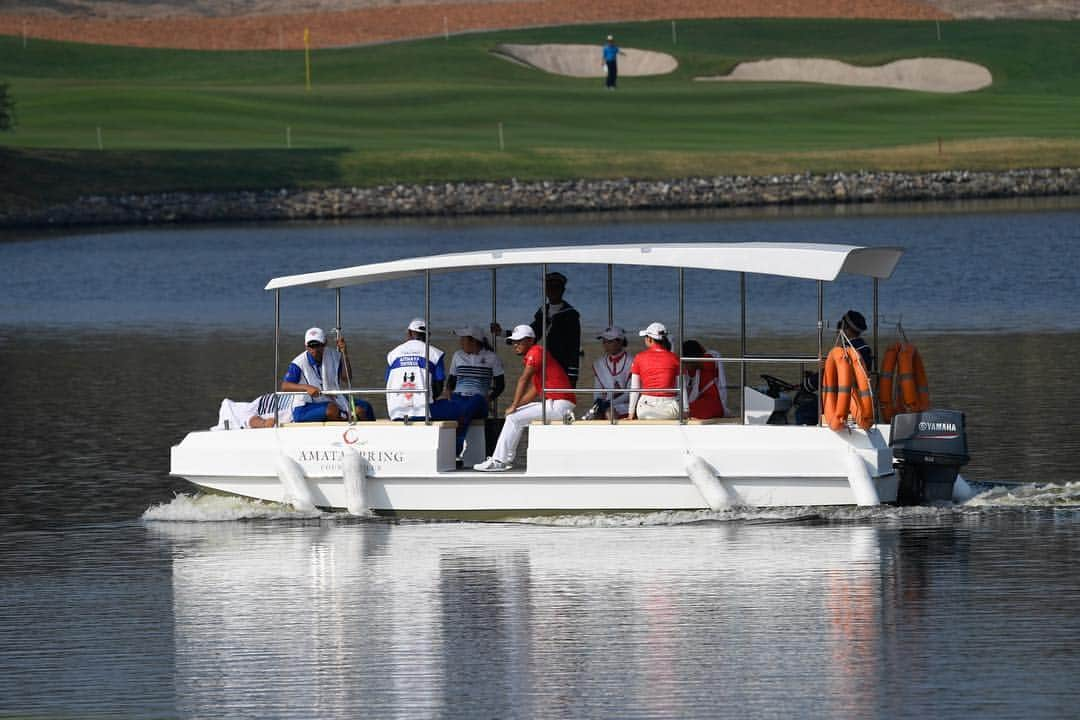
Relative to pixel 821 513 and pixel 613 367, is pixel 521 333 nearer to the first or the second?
pixel 613 367

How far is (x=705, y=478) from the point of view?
58.6ft

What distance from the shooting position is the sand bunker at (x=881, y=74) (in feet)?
275

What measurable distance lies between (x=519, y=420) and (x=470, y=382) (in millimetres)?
1086

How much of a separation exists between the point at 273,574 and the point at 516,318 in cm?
2072

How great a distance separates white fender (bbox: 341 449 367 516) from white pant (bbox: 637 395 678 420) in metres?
2.56

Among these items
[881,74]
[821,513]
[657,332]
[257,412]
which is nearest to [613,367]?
[657,332]

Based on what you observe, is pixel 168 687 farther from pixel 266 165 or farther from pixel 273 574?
pixel 266 165

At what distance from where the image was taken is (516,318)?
3728 centimetres

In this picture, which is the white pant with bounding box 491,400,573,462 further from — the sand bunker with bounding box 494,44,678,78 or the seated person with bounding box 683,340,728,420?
the sand bunker with bounding box 494,44,678,78

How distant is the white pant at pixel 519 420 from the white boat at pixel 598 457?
0.10 metres

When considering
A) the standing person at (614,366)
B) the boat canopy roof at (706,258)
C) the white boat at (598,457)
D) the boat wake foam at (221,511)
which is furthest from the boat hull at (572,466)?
the boat canopy roof at (706,258)

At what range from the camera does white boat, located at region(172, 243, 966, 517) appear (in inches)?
701

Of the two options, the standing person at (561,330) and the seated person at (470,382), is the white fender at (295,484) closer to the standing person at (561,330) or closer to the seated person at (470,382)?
the seated person at (470,382)

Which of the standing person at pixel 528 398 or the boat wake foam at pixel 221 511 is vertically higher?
the standing person at pixel 528 398
